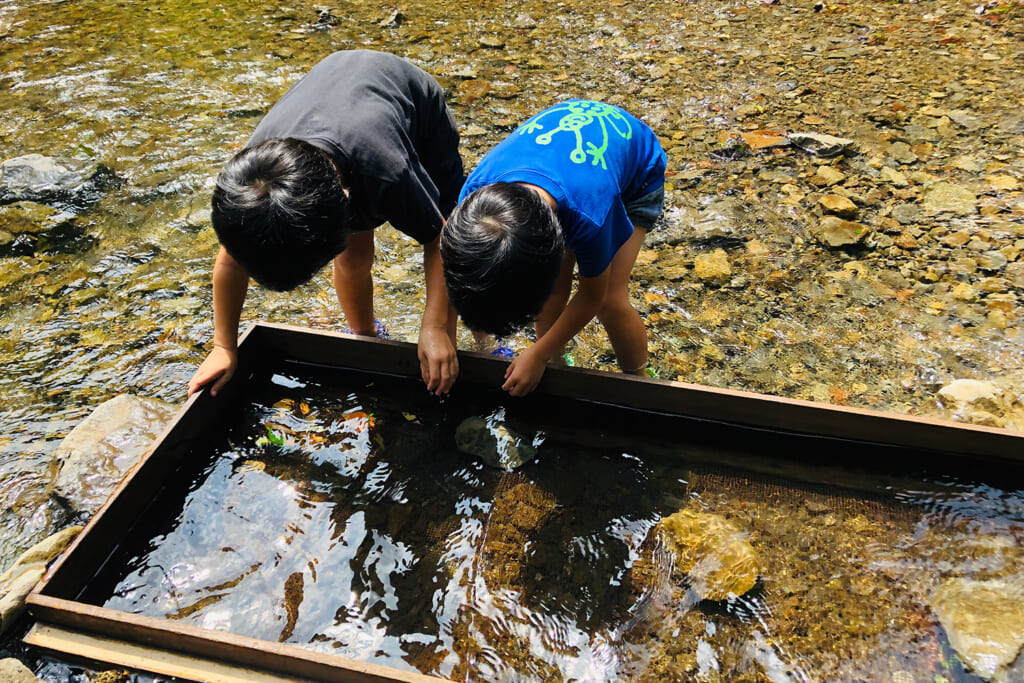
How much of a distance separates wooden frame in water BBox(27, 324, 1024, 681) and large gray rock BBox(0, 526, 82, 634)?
0.57 ft

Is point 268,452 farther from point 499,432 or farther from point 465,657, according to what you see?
point 465,657

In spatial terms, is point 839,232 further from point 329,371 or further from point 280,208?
point 280,208

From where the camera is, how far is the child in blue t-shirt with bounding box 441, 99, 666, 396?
159cm

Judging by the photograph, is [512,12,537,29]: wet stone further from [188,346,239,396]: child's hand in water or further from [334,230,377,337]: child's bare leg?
[188,346,239,396]: child's hand in water

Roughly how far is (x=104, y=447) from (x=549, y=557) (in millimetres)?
1552

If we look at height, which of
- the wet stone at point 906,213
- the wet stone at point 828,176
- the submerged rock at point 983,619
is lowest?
the submerged rock at point 983,619

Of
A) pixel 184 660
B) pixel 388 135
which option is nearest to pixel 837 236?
pixel 388 135

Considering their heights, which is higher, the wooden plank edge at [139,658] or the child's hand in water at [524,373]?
the child's hand in water at [524,373]

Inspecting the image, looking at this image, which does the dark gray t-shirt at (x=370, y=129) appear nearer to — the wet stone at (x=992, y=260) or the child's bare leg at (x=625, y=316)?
the child's bare leg at (x=625, y=316)

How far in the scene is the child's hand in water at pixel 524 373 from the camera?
7.15 ft

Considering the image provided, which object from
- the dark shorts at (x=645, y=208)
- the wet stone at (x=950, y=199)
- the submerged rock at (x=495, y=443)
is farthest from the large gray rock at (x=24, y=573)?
the wet stone at (x=950, y=199)

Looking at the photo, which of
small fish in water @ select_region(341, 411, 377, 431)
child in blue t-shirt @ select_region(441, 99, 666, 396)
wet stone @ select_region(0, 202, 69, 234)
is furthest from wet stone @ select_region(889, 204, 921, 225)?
wet stone @ select_region(0, 202, 69, 234)

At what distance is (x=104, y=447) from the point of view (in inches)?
91.7

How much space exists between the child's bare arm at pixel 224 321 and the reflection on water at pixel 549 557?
0.22 m
